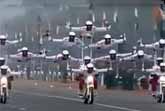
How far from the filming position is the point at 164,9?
3453cm

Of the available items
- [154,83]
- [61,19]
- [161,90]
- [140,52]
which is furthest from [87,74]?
[61,19]

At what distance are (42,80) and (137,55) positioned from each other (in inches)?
245

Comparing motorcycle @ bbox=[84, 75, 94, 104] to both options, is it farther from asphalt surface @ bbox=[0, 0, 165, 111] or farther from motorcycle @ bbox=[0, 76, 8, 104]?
asphalt surface @ bbox=[0, 0, 165, 111]

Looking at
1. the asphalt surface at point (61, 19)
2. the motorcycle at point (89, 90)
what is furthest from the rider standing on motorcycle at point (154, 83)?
the asphalt surface at point (61, 19)

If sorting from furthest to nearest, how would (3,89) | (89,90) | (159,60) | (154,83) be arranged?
(159,60), (154,83), (89,90), (3,89)

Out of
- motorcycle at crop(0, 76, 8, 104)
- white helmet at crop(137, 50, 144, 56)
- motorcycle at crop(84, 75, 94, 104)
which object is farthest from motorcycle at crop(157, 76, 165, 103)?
white helmet at crop(137, 50, 144, 56)

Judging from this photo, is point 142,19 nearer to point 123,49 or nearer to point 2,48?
point 123,49

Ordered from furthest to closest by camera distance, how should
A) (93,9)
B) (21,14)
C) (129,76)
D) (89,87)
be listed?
(21,14) → (93,9) → (129,76) → (89,87)

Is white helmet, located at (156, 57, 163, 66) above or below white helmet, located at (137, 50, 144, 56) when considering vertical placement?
below

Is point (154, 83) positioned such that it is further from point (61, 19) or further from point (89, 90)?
point (61, 19)

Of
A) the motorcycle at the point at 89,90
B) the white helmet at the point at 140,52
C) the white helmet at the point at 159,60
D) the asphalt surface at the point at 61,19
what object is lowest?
the motorcycle at the point at 89,90

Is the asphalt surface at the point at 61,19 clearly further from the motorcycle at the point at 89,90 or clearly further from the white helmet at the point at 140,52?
the motorcycle at the point at 89,90

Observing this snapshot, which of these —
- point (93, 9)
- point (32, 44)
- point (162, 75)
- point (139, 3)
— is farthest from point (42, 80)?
point (162, 75)

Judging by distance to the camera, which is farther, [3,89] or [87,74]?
[87,74]
